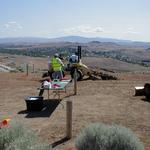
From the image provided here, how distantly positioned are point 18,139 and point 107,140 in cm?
158

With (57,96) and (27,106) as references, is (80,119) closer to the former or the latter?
(27,106)

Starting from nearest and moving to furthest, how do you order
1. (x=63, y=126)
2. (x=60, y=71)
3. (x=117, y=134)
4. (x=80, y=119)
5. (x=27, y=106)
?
1. (x=117, y=134)
2. (x=63, y=126)
3. (x=80, y=119)
4. (x=27, y=106)
5. (x=60, y=71)

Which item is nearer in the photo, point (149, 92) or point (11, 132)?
point (11, 132)

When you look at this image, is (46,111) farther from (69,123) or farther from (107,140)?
(107,140)

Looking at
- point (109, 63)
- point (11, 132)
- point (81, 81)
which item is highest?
point (11, 132)

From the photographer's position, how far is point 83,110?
14227mm

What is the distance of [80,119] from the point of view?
1281 cm

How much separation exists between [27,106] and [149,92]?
4854 millimetres

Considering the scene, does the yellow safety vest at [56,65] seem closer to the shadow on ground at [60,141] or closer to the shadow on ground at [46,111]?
the shadow on ground at [46,111]

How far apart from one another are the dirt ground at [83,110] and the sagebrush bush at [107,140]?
1943 mm

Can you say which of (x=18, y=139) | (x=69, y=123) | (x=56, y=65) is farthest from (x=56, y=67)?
(x=18, y=139)

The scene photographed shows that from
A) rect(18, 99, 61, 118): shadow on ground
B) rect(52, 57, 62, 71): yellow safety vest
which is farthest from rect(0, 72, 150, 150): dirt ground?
rect(52, 57, 62, 71): yellow safety vest

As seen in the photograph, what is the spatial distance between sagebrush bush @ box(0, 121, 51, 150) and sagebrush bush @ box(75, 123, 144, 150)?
724 mm

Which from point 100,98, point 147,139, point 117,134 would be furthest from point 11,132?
point 100,98
